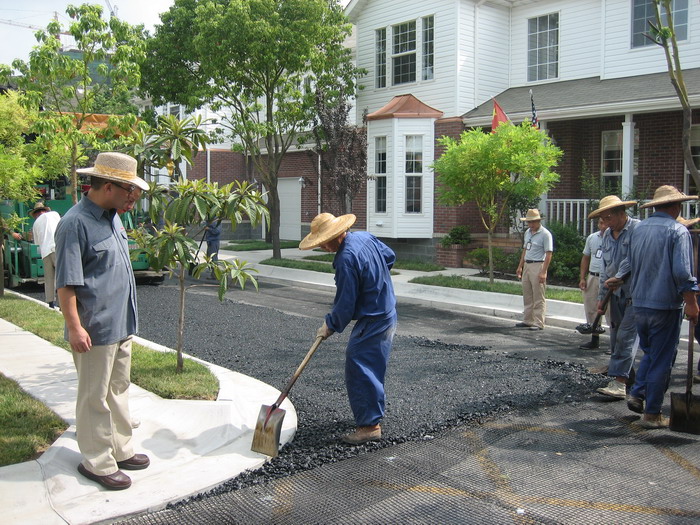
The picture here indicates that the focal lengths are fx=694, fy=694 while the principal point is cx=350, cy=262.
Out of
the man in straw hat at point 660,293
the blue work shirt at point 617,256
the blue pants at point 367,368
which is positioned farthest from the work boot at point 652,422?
the blue pants at point 367,368

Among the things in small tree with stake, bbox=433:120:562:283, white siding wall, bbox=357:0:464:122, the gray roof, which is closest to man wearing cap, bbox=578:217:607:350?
small tree with stake, bbox=433:120:562:283

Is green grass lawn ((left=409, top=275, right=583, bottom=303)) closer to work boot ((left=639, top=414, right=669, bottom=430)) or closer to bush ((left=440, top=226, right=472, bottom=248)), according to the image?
bush ((left=440, top=226, right=472, bottom=248))

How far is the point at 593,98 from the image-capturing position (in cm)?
1591

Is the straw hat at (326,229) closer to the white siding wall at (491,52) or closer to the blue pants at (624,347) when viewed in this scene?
the blue pants at (624,347)

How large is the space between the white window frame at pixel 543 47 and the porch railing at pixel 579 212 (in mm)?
3795

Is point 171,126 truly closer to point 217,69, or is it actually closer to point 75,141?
point 75,141

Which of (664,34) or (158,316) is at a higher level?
(664,34)

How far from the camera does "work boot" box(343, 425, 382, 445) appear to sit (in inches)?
205

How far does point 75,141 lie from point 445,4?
11372mm

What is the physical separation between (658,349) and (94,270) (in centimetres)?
447

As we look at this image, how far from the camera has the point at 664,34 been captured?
9438 millimetres

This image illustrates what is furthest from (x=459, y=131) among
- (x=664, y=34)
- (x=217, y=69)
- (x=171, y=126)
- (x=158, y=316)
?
(x=171, y=126)

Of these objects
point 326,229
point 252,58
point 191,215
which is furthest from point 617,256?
point 252,58

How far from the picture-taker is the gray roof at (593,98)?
14719 millimetres
